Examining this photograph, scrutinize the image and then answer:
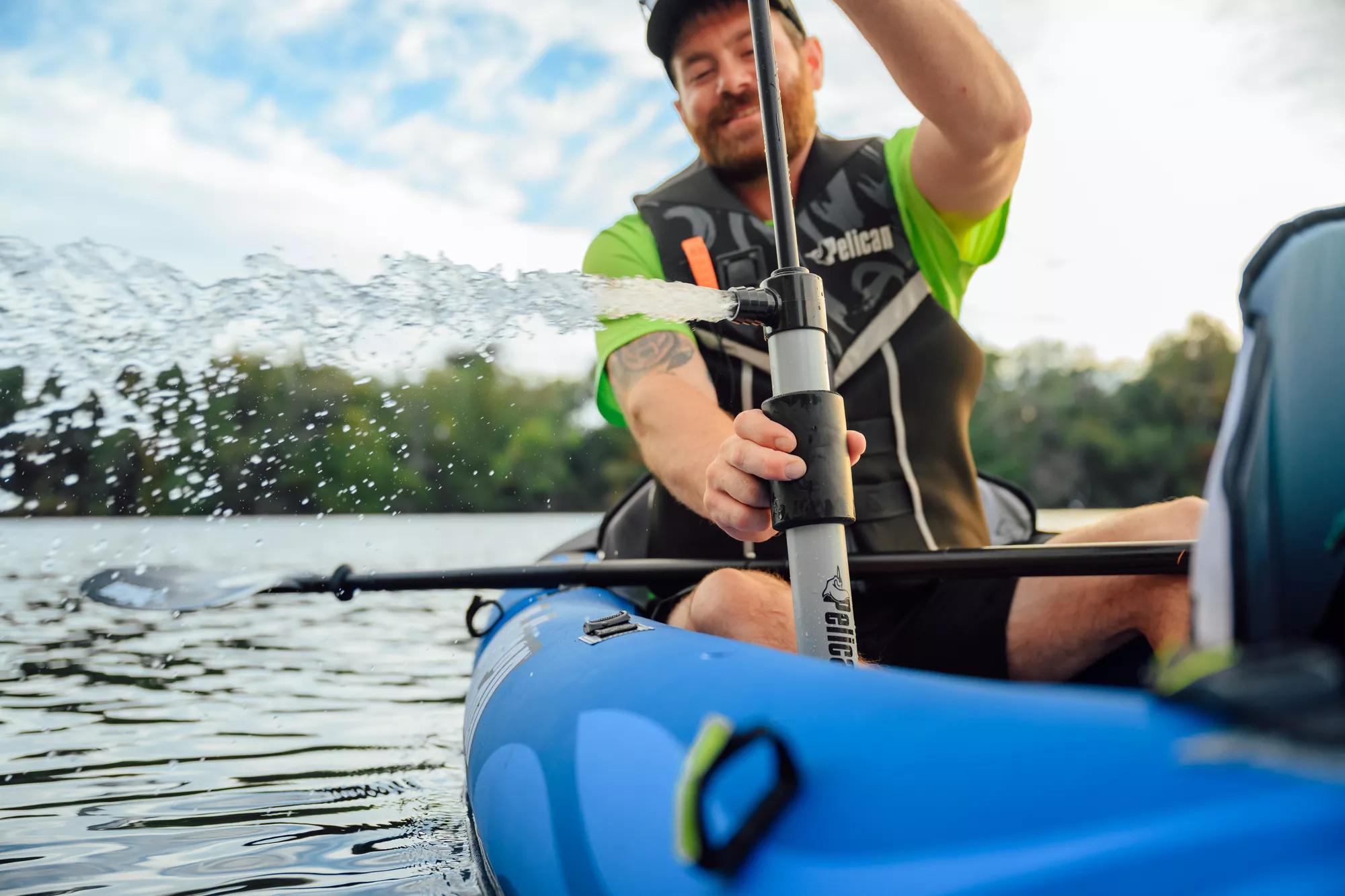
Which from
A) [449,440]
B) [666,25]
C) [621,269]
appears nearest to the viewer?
[666,25]

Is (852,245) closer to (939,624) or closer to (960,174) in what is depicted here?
(960,174)

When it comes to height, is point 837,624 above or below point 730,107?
below

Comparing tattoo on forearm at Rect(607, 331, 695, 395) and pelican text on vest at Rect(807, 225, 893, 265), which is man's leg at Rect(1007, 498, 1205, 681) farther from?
tattoo on forearm at Rect(607, 331, 695, 395)

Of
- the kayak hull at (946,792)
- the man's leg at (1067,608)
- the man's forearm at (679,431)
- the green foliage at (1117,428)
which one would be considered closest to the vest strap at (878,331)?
the man's forearm at (679,431)

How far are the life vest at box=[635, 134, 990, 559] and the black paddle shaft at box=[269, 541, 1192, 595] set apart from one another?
228 mm

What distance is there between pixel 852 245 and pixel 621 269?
2.16 ft

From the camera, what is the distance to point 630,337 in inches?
100

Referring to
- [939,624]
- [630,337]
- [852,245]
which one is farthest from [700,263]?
[939,624]

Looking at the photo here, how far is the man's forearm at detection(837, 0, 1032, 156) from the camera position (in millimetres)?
1781

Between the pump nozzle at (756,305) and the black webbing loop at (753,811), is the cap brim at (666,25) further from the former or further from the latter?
the black webbing loop at (753,811)

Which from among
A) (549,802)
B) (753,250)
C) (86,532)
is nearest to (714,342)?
(753,250)

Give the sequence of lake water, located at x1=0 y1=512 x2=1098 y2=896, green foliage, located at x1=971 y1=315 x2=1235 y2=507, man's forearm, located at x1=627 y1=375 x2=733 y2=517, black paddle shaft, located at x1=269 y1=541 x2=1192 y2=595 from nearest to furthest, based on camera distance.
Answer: black paddle shaft, located at x1=269 y1=541 x2=1192 y2=595, lake water, located at x1=0 y1=512 x2=1098 y2=896, man's forearm, located at x1=627 y1=375 x2=733 y2=517, green foliage, located at x1=971 y1=315 x2=1235 y2=507

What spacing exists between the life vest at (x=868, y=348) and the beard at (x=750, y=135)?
87 mm

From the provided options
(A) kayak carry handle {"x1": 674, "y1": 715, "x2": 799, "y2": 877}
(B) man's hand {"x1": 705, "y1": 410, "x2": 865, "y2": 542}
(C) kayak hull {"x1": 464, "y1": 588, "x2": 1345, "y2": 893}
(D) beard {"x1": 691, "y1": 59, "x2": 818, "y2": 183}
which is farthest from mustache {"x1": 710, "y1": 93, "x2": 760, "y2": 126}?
(A) kayak carry handle {"x1": 674, "y1": 715, "x2": 799, "y2": 877}
